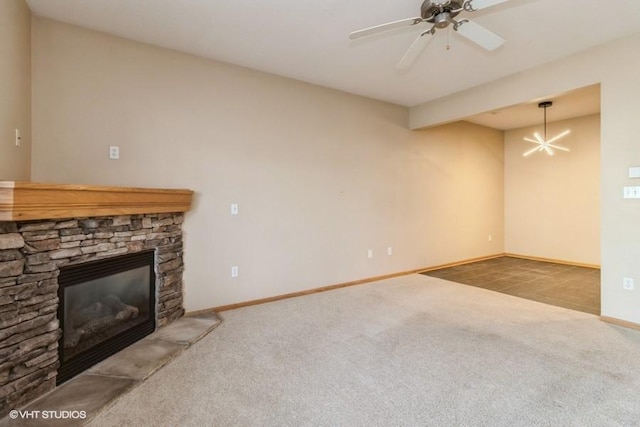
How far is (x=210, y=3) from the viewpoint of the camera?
7.97 ft

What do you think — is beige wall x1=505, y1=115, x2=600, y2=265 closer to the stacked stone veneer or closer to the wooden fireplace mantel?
the wooden fireplace mantel

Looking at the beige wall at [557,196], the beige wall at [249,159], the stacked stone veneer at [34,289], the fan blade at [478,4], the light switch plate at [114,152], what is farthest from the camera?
the beige wall at [557,196]

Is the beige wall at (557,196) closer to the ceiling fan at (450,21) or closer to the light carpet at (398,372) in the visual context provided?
the light carpet at (398,372)

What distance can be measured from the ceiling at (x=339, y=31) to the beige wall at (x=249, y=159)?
29 cm

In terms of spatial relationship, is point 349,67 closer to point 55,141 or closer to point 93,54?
point 93,54

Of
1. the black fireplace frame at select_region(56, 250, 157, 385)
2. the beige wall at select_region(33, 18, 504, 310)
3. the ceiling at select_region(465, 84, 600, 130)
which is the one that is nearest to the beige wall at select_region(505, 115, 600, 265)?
the ceiling at select_region(465, 84, 600, 130)

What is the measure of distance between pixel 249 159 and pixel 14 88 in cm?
200

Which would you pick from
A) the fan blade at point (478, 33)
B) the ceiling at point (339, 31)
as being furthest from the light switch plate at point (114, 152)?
the fan blade at point (478, 33)

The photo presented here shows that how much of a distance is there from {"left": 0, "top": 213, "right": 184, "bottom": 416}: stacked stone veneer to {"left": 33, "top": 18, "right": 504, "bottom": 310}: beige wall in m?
0.80

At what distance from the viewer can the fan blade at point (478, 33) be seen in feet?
7.01

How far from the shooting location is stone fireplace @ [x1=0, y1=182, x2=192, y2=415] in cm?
178

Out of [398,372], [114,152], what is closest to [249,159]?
[114,152]

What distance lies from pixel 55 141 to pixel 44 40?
0.83 meters

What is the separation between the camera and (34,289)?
1922 millimetres
